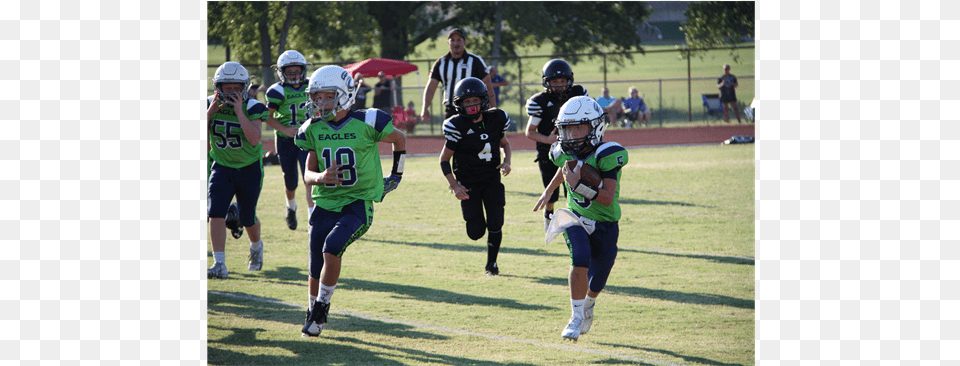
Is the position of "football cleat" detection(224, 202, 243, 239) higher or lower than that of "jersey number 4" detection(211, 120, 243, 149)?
lower

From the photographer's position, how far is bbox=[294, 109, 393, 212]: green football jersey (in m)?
5.22

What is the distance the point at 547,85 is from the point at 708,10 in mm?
21550

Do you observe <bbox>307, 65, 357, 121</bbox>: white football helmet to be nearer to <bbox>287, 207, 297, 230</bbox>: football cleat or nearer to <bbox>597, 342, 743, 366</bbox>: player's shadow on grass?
<bbox>597, 342, 743, 366</bbox>: player's shadow on grass

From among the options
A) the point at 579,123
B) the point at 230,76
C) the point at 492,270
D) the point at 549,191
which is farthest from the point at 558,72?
the point at 230,76

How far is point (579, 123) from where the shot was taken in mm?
5102

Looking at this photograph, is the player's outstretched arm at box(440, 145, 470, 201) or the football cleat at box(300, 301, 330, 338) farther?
the player's outstretched arm at box(440, 145, 470, 201)

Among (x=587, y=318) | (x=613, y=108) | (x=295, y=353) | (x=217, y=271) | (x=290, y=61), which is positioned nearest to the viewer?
A: (x=295, y=353)

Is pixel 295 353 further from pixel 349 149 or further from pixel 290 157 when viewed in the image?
pixel 290 157

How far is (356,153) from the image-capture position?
5246 mm

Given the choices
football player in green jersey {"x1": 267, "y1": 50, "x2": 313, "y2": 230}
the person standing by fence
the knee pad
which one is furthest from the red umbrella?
the knee pad

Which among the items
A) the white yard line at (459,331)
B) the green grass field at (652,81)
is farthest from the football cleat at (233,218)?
the green grass field at (652,81)

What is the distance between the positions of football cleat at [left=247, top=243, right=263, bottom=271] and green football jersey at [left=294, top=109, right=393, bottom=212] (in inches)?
88.0

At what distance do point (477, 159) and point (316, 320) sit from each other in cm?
230
